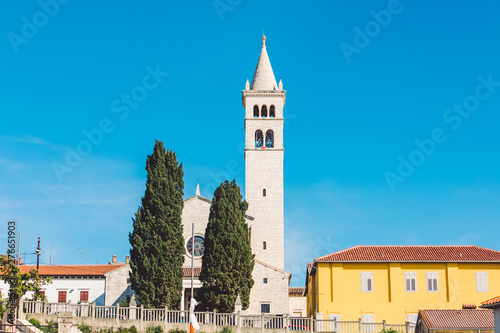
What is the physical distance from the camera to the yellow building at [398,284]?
4384 cm

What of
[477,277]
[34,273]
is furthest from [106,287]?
[477,277]

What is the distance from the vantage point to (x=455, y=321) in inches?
1270

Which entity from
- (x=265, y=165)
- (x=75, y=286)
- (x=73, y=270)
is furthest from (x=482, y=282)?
(x=73, y=270)

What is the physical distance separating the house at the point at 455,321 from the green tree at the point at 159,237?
18318 mm

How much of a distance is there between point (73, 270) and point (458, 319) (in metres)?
39.0

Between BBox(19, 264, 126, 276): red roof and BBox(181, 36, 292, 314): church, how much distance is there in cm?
848

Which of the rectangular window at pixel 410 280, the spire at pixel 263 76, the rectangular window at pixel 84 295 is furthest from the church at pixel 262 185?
the rectangular window at pixel 410 280

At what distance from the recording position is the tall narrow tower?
195 feet

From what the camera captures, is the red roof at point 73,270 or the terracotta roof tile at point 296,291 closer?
the red roof at point 73,270

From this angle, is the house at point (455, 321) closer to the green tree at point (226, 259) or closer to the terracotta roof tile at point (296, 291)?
the green tree at point (226, 259)

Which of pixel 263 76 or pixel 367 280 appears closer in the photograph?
pixel 367 280

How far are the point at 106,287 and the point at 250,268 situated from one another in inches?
517

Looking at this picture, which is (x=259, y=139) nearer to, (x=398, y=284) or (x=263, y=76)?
(x=263, y=76)

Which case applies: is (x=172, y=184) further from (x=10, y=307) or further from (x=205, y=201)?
(x=10, y=307)
